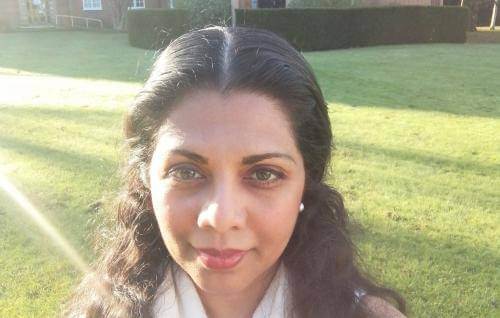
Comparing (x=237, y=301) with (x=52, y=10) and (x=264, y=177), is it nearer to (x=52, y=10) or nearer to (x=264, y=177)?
(x=264, y=177)

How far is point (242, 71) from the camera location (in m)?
1.46

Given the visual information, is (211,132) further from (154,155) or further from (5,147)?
(5,147)

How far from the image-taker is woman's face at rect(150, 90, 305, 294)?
1.36 m

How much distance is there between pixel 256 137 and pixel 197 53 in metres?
0.30

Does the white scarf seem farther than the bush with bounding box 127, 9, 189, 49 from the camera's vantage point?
No

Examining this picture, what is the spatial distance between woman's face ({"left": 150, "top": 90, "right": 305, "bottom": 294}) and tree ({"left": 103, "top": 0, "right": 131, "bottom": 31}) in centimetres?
2761

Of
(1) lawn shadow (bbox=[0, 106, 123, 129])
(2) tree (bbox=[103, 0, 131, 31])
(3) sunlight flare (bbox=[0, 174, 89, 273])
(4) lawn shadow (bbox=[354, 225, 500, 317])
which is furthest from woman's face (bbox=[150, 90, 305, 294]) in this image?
(2) tree (bbox=[103, 0, 131, 31])

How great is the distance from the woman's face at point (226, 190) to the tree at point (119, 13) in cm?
2761

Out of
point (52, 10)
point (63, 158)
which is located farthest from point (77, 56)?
point (52, 10)

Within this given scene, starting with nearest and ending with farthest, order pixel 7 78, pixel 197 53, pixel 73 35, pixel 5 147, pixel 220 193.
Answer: pixel 220 193, pixel 197 53, pixel 5 147, pixel 7 78, pixel 73 35

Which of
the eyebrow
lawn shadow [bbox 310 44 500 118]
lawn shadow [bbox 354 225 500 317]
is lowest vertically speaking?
lawn shadow [bbox 310 44 500 118]

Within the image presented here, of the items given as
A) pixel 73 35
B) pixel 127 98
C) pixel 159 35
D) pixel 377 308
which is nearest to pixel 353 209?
pixel 377 308

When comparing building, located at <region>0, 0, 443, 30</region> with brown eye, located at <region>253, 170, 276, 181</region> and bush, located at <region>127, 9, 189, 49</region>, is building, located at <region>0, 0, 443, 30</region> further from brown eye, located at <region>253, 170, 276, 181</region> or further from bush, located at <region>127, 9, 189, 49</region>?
brown eye, located at <region>253, 170, 276, 181</region>

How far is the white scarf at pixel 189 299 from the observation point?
5.17 feet
